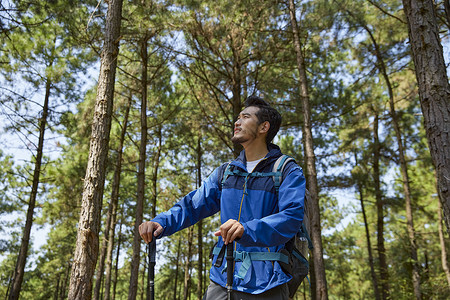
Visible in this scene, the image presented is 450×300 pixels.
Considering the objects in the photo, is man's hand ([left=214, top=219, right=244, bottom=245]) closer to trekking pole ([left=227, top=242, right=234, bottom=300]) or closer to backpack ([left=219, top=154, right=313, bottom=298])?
Answer: trekking pole ([left=227, top=242, right=234, bottom=300])

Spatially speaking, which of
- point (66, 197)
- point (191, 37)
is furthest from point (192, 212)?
point (66, 197)

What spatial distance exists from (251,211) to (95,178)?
3.23m

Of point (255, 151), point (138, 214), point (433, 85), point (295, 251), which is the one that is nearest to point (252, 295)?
point (295, 251)

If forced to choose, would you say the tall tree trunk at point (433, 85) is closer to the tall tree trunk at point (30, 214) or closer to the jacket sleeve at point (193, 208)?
the jacket sleeve at point (193, 208)

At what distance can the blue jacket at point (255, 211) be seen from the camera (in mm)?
1736

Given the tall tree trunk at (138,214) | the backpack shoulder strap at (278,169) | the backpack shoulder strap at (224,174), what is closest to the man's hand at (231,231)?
the backpack shoulder strap at (278,169)

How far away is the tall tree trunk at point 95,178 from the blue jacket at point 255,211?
2.70m

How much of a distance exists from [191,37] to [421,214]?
48.8 feet

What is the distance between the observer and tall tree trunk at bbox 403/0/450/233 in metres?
3.55

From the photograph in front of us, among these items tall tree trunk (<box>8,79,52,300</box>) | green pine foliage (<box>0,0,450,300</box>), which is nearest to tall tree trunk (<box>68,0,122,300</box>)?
green pine foliage (<box>0,0,450,300</box>)

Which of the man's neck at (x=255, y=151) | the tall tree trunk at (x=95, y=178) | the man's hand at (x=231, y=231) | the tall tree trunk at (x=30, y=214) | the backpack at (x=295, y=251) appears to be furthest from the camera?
the tall tree trunk at (x=30, y=214)

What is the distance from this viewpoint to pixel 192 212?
7.44 ft

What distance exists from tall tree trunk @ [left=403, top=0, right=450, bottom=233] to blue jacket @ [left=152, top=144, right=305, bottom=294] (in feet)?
7.05

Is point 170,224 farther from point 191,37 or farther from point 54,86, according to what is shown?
point 54,86
